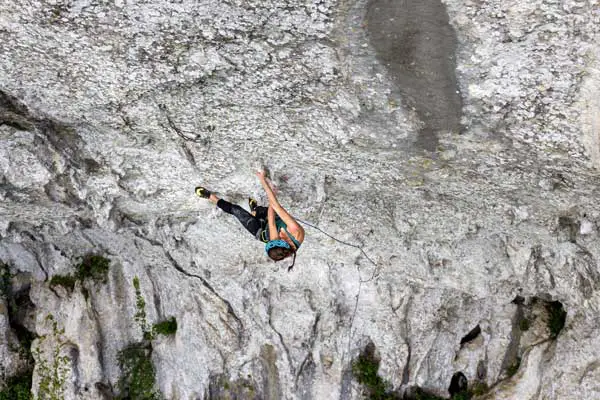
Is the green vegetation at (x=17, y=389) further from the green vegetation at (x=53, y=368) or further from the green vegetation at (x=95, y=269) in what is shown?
the green vegetation at (x=95, y=269)

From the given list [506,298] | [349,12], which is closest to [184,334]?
[506,298]

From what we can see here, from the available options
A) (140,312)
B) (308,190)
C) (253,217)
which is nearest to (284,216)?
(253,217)

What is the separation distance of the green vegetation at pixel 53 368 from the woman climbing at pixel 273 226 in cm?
743

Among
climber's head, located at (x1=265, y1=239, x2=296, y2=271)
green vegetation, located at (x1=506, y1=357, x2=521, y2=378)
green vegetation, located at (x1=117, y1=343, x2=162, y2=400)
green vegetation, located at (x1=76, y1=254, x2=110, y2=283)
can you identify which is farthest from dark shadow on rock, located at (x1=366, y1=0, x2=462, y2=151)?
green vegetation, located at (x1=117, y1=343, x2=162, y2=400)

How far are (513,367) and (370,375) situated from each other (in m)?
2.96

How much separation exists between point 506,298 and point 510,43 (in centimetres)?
636

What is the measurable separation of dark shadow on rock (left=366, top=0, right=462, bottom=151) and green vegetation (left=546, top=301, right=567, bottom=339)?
574cm

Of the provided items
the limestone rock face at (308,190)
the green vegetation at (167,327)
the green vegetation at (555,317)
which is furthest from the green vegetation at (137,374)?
the green vegetation at (555,317)

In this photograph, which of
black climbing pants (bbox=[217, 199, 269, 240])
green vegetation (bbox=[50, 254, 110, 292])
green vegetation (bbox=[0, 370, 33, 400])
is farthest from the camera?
green vegetation (bbox=[0, 370, 33, 400])

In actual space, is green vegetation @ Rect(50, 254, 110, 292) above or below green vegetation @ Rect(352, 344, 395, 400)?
above

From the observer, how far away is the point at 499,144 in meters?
6.77

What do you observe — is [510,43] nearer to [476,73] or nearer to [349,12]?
[476,73]

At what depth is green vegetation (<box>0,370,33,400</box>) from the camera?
13.3 m

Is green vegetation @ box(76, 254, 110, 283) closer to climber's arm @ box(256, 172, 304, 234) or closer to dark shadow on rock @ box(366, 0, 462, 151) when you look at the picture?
climber's arm @ box(256, 172, 304, 234)
